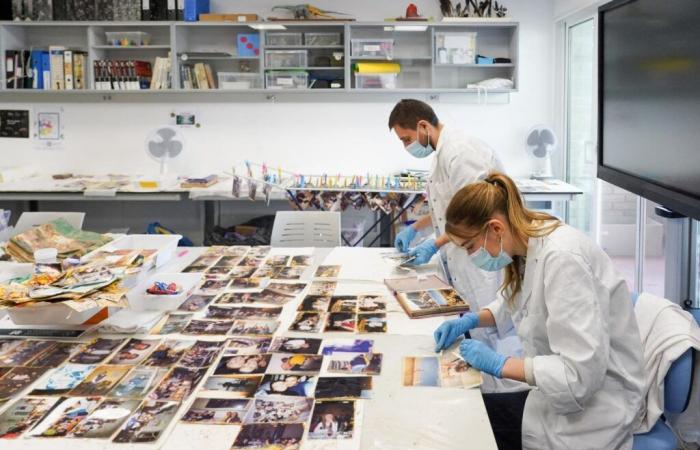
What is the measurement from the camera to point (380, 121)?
5.52m

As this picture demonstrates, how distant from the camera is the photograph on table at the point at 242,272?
9.06ft

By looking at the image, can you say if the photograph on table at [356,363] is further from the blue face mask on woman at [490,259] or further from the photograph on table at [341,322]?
the blue face mask on woman at [490,259]

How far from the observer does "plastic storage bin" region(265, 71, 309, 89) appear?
5.29 m

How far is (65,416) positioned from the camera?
5.20 ft

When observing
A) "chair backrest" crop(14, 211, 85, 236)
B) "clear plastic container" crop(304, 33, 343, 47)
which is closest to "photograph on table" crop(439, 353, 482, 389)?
"chair backrest" crop(14, 211, 85, 236)

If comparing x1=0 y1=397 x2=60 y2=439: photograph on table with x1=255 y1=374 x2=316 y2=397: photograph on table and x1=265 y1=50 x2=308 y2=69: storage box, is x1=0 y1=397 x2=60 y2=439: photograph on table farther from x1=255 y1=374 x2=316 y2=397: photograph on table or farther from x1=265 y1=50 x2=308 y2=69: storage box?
x1=265 y1=50 x2=308 y2=69: storage box

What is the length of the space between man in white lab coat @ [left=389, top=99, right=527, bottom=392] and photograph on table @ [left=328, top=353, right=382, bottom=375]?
1056 millimetres

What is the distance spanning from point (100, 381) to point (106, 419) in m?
0.23

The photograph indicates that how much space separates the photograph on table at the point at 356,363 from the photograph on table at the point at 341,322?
0.67 feet

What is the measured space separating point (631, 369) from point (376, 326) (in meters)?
0.77

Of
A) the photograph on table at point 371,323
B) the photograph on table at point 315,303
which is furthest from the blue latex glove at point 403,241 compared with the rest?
the photograph on table at point 371,323

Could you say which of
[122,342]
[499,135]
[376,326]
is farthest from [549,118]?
[122,342]

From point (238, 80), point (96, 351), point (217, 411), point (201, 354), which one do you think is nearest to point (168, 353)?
point (201, 354)

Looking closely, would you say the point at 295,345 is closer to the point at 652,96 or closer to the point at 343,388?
the point at 343,388
